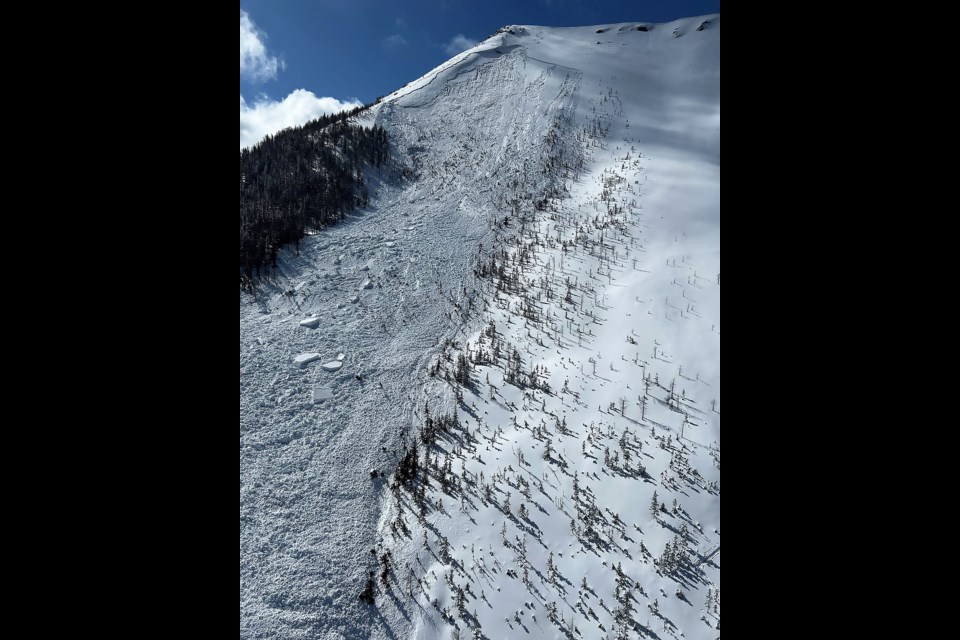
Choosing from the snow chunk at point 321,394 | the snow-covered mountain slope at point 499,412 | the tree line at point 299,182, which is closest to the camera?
the snow-covered mountain slope at point 499,412

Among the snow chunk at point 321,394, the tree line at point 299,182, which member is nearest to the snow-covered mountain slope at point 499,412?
the snow chunk at point 321,394

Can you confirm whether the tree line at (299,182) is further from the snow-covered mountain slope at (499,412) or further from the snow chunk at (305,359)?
the snow chunk at (305,359)

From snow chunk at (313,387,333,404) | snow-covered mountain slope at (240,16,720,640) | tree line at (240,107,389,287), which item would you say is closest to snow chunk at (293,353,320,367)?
snow-covered mountain slope at (240,16,720,640)

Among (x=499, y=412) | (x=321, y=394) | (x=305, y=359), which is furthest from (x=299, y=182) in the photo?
(x=499, y=412)
